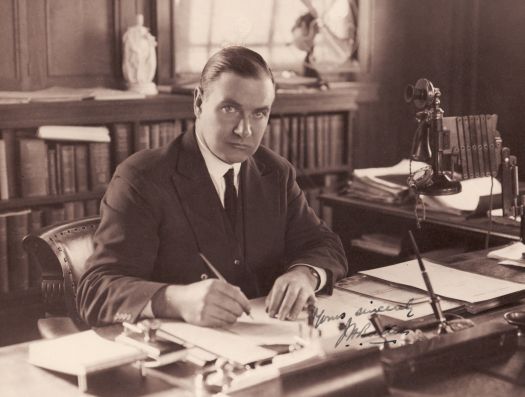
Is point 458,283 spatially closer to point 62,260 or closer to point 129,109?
point 62,260

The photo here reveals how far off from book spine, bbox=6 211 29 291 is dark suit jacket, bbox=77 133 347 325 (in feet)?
5.54

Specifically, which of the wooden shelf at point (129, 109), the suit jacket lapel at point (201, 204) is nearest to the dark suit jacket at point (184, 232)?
the suit jacket lapel at point (201, 204)

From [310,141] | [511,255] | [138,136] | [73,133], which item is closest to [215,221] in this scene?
[511,255]

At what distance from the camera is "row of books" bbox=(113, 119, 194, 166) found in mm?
4078

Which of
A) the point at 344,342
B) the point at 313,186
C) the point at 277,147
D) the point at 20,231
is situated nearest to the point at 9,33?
the point at 20,231

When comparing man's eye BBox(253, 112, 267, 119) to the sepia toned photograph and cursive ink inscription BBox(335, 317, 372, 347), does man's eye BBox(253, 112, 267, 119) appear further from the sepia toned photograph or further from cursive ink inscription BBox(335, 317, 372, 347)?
cursive ink inscription BBox(335, 317, 372, 347)

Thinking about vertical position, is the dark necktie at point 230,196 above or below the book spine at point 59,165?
above

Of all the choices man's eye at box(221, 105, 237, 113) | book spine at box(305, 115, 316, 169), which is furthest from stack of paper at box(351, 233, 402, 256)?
man's eye at box(221, 105, 237, 113)

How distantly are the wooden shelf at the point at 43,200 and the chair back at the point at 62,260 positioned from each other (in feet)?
5.39

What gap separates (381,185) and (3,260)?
1.71m

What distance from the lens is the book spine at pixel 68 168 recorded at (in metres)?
3.94

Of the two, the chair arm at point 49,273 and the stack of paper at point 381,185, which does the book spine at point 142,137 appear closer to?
the stack of paper at point 381,185

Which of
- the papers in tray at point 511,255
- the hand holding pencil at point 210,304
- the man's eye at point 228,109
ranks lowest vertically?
the papers in tray at point 511,255

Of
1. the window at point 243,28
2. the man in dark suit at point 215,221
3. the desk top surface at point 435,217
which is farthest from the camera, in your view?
the window at point 243,28
